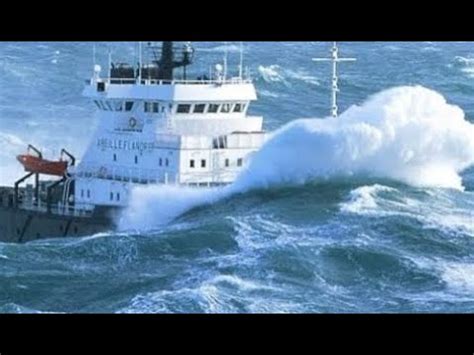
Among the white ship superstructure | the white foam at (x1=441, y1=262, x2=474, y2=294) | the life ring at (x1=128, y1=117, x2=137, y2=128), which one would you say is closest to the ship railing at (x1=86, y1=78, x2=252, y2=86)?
the white ship superstructure

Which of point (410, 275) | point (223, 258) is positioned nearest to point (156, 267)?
point (223, 258)

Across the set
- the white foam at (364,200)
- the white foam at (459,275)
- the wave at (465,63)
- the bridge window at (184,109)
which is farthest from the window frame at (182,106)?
the white foam at (459,275)

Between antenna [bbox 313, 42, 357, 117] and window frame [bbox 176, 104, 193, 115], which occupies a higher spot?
antenna [bbox 313, 42, 357, 117]

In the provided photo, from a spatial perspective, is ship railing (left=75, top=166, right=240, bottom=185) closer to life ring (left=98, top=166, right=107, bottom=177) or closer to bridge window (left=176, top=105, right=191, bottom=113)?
life ring (left=98, top=166, right=107, bottom=177)

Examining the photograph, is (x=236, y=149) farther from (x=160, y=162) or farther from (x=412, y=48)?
(x=412, y=48)

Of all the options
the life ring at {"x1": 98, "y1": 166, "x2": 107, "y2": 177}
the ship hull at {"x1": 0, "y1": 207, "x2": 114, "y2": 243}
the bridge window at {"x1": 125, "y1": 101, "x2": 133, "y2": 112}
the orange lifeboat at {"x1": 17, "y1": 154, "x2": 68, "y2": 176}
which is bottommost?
the ship hull at {"x1": 0, "y1": 207, "x2": 114, "y2": 243}

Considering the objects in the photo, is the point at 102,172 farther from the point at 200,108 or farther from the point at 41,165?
the point at 200,108

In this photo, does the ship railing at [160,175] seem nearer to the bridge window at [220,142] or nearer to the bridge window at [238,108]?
the bridge window at [220,142]
